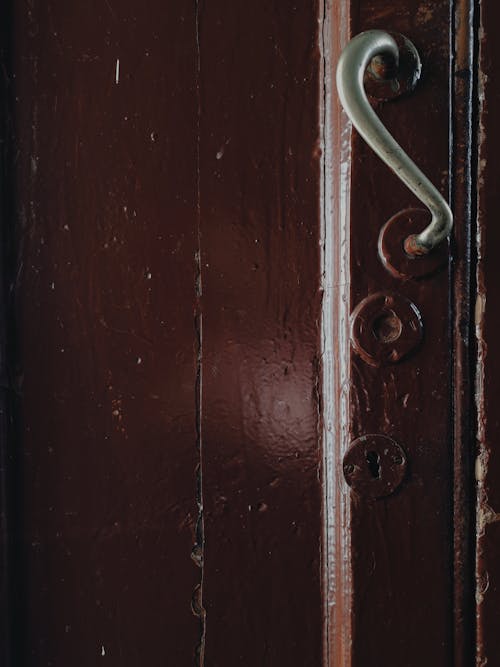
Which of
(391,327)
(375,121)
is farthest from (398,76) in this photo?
(391,327)

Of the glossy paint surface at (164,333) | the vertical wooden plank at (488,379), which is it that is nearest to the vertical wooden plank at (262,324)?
the glossy paint surface at (164,333)

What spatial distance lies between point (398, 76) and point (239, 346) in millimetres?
240

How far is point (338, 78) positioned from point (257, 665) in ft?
1.53

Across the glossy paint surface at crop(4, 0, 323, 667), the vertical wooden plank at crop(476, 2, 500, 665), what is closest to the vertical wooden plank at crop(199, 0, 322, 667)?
the glossy paint surface at crop(4, 0, 323, 667)

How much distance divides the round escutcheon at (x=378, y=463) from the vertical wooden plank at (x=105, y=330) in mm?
142

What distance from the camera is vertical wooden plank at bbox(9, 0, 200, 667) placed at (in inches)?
15.9

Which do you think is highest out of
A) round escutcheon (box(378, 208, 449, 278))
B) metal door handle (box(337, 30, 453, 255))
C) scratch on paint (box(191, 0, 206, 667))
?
metal door handle (box(337, 30, 453, 255))

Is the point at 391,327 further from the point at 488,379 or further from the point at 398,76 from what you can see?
the point at 398,76

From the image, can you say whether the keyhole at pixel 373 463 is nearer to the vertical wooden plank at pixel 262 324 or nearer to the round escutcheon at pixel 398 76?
the vertical wooden plank at pixel 262 324

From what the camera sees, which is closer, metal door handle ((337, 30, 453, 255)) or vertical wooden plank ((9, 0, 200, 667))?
metal door handle ((337, 30, 453, 255))

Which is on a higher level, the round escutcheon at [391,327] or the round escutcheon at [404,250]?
the round escutcheon at [404,250]

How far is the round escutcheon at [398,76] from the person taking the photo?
0.33m

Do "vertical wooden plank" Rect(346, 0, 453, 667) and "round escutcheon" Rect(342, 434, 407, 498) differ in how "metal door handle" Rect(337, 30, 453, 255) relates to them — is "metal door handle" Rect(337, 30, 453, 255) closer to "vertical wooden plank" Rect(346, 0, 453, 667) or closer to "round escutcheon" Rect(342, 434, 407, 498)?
"vertical wooden plank" Rect(346, 0, 453, 667)

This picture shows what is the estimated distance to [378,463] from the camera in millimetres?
349
